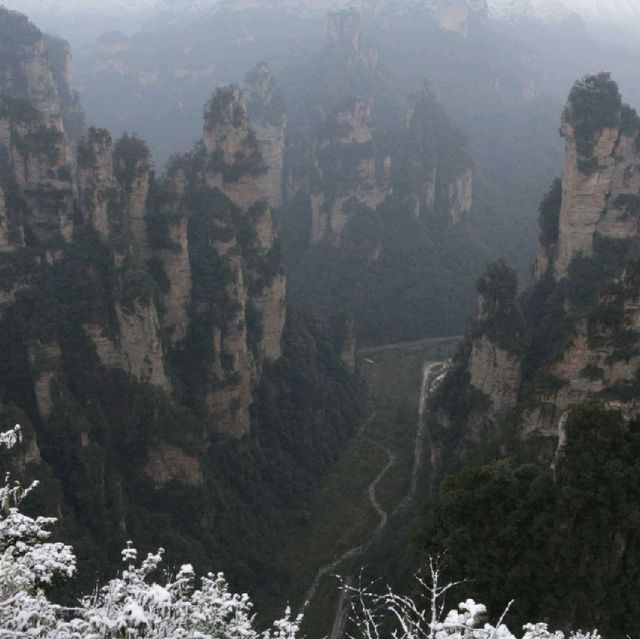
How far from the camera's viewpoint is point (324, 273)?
272 feet

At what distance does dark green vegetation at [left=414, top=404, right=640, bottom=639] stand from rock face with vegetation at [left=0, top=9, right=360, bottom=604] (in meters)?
16.4

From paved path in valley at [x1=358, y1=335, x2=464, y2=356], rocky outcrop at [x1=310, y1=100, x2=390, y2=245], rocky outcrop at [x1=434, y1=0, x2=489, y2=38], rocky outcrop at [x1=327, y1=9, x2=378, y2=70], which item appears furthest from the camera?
rocky outcrop at [x1=434, y1=0, x2=489, y2=38]

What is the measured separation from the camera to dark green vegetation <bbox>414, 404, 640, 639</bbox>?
20.9 meters

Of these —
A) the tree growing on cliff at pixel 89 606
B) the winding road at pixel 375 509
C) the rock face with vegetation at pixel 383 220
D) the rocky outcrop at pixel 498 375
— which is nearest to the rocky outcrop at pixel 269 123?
the rock face with vegetation at pixel 383 220

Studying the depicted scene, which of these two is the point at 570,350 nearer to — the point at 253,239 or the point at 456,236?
the point at 253,239

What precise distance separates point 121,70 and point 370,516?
107985 millimetres

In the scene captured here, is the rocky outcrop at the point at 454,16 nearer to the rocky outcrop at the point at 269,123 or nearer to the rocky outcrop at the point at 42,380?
the rocky outcrop at the point at 269,123

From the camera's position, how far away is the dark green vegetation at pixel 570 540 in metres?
20.9

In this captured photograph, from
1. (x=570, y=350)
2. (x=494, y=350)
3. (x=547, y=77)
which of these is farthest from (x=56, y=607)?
(x=547, y=77)

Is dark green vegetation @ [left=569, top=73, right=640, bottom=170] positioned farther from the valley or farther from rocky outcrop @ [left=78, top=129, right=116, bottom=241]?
rocky outcrop @ [left=78, top=129, right=116, bottom=241]

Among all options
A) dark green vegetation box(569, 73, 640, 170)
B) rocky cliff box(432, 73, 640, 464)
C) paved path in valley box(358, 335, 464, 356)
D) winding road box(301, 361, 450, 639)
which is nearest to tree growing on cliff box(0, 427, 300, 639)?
winding road box(301, 361, 450, 639)

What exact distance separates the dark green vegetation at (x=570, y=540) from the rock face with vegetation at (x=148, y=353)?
16.4 metres

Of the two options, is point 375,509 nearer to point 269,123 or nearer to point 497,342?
point 497,342

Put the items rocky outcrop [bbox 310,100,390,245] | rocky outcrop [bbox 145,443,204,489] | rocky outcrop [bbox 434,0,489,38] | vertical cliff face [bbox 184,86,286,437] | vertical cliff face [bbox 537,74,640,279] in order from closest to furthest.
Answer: rocky outcrop [bbox 145,443,204,489] < vertical cliff face [bbox 537,74,640,279] < vertical cliff face [bbox 184,86,286,437] < rocky outcrop [bbox 310,100,390,245] < rocky outcrop [bbox 434,0,489,38]
